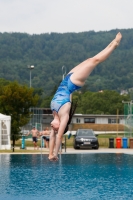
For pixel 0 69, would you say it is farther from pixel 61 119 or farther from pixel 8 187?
pixel 61 119

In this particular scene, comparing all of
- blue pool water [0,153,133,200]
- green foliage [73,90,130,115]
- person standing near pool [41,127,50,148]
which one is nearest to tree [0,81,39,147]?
person standing near pool [41,127,50,148]

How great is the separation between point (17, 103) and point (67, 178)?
18744mm

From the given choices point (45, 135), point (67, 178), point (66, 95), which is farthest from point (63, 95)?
point (45, 135)

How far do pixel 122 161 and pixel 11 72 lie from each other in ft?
539

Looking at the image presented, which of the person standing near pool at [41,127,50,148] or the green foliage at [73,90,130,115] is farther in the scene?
the green foliage at [73,90,130,115]

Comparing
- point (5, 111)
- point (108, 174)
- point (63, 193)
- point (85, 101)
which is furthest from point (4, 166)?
point (85, 101)

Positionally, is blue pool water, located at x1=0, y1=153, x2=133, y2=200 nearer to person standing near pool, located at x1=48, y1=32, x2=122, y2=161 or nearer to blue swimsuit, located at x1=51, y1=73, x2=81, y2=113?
person standing near pool, located at x1=48, y1=32, x2=122, y2=161

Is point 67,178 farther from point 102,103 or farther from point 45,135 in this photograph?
point 102,103

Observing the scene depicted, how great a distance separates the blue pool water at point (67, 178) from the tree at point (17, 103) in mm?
7780

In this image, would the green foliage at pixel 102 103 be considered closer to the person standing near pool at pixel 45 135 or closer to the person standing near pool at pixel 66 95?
the person standing near pool at pixel 45 135

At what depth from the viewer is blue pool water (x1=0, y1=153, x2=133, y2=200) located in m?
17.3

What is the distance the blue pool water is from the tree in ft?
25.5

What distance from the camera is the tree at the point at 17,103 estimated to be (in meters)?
39.4

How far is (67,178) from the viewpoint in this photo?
21578 mm
